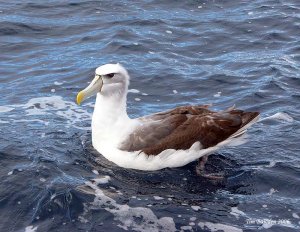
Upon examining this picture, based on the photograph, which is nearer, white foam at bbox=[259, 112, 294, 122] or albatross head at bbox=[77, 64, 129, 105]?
albatross head at bbox=[77, 64, 129, 105]

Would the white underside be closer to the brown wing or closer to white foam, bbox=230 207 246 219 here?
the brown wing

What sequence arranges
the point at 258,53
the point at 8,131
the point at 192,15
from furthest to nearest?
the point at 192,15 → the point at 258,53 → the point at 8,131

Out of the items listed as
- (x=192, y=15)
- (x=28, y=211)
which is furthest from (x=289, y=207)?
(x=192, y=15)

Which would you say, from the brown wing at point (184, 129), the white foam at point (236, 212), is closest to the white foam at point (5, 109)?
the brown wing at point (184, 129)

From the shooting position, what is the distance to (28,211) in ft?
30.0

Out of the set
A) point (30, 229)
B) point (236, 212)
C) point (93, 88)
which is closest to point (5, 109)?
point (93, 88)

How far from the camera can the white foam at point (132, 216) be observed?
8.83m

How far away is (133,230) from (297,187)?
2.65 metres

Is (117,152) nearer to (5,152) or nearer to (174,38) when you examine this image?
(5,152)

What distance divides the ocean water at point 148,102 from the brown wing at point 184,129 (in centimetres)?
44

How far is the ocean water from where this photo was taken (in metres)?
9.22

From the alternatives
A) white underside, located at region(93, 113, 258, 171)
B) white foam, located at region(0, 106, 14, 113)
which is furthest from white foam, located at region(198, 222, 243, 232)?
white foam, located at region(0, 106, 14, 113)

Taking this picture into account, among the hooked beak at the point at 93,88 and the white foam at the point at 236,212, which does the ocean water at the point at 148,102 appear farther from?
the hooked beak at the point at 93,88

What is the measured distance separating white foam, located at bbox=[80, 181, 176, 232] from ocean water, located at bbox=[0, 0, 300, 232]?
0.01 metres
